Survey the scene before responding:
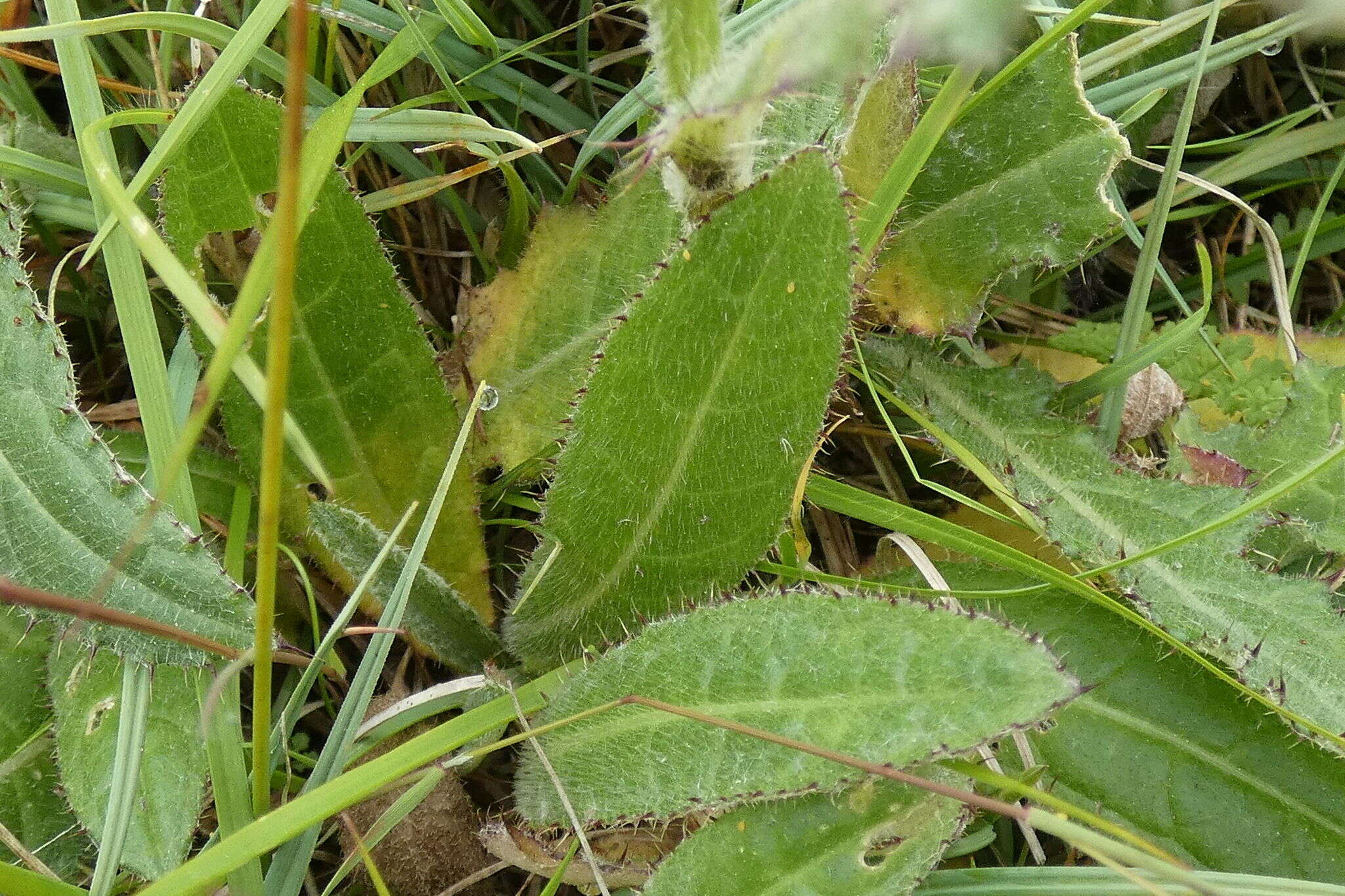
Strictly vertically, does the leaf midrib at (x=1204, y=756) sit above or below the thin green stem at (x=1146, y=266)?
below

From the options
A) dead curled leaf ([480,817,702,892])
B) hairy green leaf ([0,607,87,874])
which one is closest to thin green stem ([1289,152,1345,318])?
→ dead curled leaf ([480,817,702,892])

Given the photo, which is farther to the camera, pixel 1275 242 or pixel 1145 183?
pixel 1145 183

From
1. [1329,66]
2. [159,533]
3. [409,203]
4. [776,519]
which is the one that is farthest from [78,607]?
[1329,66]

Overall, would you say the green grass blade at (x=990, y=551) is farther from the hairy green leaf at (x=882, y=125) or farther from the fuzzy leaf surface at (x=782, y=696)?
the hairy green leaf at (x=882, y=125)

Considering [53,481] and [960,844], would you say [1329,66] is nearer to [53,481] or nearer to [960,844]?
[960,844]

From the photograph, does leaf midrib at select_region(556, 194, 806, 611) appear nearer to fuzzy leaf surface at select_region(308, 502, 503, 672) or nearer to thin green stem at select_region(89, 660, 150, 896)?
fuzzy leaf surface at select_region(308, 502, 503, 672)

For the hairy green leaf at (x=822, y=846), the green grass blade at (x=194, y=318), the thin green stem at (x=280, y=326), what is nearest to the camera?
the thin green stem at (x=280, y=326)

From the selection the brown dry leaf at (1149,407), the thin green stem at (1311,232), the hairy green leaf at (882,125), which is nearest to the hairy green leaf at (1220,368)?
the brown dry leaf at (1149,407)
